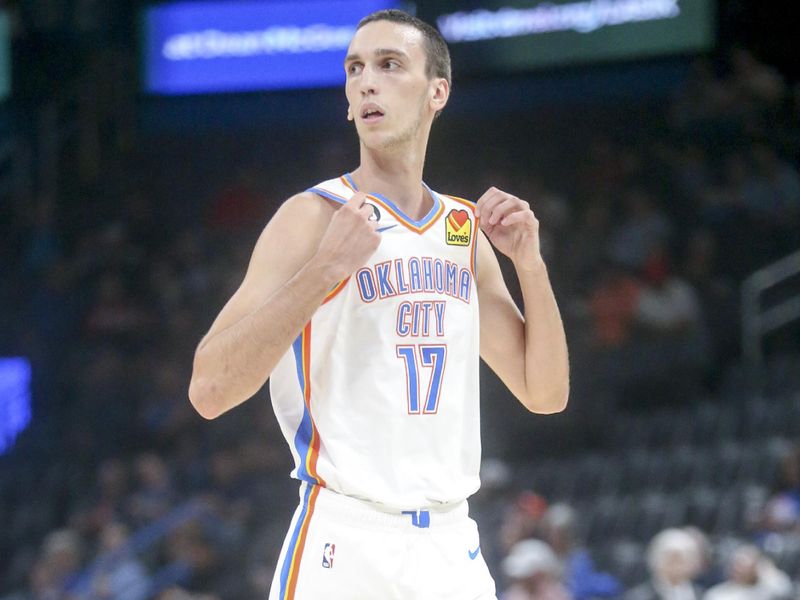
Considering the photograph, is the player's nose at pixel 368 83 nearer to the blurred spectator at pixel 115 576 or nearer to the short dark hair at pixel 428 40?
the short dark hair at pixel 428 40

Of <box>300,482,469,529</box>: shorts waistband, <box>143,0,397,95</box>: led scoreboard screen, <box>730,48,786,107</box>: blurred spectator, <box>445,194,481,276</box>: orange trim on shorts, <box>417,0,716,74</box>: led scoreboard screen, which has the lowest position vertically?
<box>300,482,469,529</box>: shorts waistband

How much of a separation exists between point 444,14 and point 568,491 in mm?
5181

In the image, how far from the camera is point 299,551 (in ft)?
11.4

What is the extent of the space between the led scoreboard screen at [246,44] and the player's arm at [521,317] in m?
11.0

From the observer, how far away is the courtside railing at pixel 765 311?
40.4 feet

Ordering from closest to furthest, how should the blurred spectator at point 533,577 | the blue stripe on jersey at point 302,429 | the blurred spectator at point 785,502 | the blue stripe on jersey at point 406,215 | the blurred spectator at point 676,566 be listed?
the blue stripe on jersey at point 302,429 < the blue stripe on jersey at point 406,215 < the blurred spectator at point 533,577 < the blurred spectator at point 676,566 < the blurred spectator at point 785,502

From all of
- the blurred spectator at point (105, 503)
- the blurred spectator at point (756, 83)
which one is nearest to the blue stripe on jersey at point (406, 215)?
the blurred spectator at point (105, 503)

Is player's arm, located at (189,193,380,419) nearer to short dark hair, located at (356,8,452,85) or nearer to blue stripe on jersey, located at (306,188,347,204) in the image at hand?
blue stripe on jersey, located at (306,188,347,204)

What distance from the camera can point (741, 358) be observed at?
12586 millimetres

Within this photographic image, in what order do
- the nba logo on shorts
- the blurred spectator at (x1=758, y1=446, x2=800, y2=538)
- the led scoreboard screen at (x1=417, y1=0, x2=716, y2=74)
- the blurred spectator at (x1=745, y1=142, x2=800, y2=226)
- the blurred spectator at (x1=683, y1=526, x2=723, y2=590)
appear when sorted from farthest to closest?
the led scoreboard screen at (x1=417, y1=0, x2=716, y2=74), the blurred spectator at (x1=745, y1=142, x2=800, y2=226), the blurred spectator at (x1=758, y1=446, x2=800, y2=538), the blurred spectator at (x1=683, y1=526, x2=723, y2=590), the nba logo on shorts

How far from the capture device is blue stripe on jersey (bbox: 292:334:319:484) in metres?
3.52

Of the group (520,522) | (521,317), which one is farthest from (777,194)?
(521,317)

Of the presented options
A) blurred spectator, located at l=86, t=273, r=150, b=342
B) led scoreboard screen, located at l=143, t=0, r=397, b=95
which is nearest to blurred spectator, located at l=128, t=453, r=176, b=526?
blurred spectator, located at l=86, t=273, r=150, b=342

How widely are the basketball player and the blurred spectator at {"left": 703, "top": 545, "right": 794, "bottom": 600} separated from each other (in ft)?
16.6
